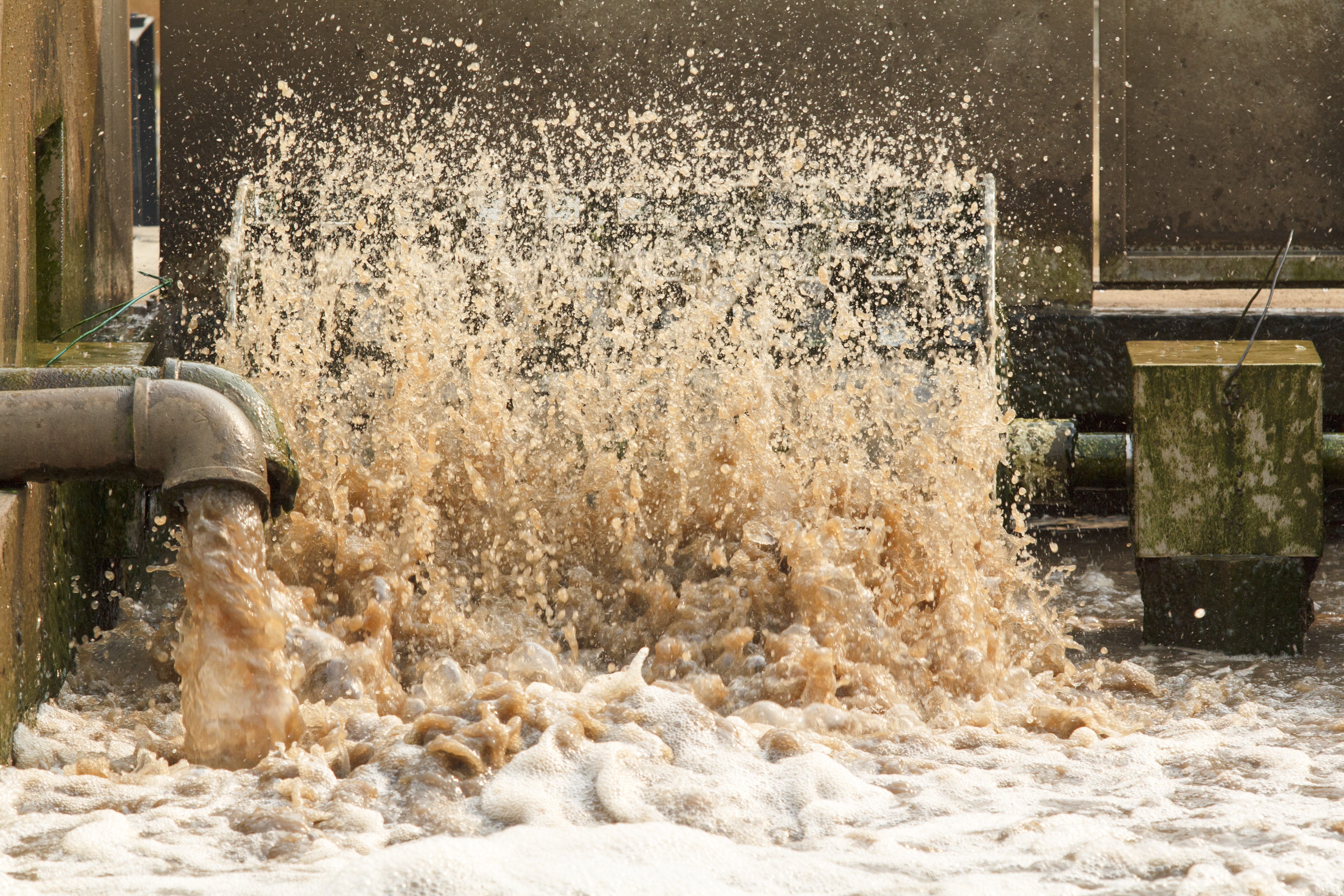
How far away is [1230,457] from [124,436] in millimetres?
3315

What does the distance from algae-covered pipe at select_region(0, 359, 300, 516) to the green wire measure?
77cm

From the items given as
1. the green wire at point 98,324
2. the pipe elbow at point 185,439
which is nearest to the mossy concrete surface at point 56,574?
the pipe elbow at point 185,439

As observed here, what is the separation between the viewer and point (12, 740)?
→ 3279 mm

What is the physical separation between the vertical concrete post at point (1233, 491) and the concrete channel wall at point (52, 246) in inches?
131

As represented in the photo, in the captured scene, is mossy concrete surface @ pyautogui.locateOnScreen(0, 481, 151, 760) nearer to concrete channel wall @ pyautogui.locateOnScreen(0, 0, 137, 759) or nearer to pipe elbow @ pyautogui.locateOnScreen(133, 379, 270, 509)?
concrete channel wall @ pyautogui.locateOnScreen(0, 0, 137, 759)

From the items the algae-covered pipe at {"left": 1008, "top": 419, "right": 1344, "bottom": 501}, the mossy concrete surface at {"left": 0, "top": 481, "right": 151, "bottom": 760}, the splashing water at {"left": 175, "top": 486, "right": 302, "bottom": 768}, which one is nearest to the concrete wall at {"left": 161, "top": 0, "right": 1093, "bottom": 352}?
the algae-covered pipe at {"left": 1008, "top": 419, "right": 1344, "bottom": 501}

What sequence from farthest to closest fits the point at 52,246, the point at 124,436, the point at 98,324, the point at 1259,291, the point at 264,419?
the point at 98,324, the point at 52,246, the point at 1259,291, the point at 264,419, the point at 124,436

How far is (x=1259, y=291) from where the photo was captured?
15.0ft

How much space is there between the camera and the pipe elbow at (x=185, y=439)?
3.26 meters

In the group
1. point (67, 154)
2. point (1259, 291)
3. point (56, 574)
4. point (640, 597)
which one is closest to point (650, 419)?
point (640, 597)

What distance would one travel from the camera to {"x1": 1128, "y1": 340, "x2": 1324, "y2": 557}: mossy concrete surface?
4.29 meters

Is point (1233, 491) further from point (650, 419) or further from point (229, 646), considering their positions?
point (229, 646)

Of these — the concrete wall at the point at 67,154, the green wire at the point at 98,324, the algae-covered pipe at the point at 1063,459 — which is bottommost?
the algae-covered pipe at the point at 1063,459

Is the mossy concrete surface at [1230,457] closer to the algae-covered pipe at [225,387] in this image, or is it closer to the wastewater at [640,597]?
the wastewater at [640,597]
